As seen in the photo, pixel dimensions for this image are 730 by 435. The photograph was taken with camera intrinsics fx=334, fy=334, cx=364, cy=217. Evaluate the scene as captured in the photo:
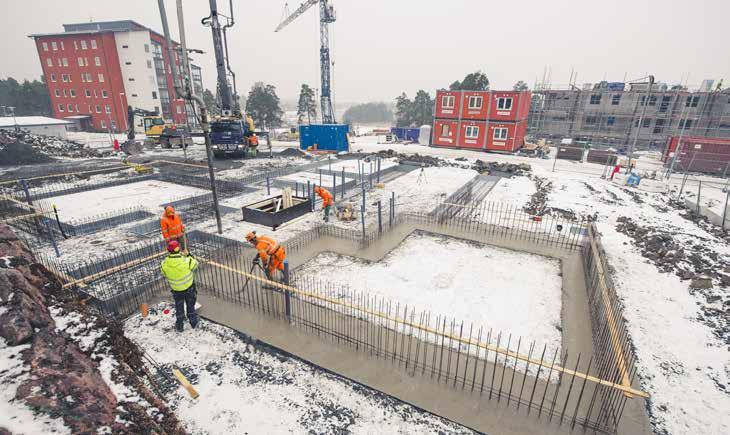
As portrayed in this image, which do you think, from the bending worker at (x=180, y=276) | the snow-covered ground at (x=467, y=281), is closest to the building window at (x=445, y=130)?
the snow-covered ground at (x=467, y=281)

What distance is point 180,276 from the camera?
20.7 ft

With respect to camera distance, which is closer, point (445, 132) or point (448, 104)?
point (448, 104)

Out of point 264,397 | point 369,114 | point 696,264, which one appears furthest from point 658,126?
point 369,114

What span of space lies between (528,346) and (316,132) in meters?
28.3

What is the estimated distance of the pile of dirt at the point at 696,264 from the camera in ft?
26.0

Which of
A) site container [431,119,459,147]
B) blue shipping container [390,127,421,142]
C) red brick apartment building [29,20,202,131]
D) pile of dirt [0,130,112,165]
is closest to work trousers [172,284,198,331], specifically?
pile of dirt [0,130,112,165]

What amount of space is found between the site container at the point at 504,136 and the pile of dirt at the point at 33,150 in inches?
1425

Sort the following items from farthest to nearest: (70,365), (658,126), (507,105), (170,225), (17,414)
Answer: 1. (658,126)
2. (507,105)
3. (170,225)
4. (70,365)
5. (17,414)

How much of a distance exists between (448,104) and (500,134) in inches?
250

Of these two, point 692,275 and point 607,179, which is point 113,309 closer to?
point 692,275

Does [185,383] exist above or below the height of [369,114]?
below

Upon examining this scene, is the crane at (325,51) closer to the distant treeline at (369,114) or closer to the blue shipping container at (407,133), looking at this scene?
the blue shipping container at (407,133)

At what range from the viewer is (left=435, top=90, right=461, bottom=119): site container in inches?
1378

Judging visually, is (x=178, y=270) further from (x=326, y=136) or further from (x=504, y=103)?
(x=504, y=103)
